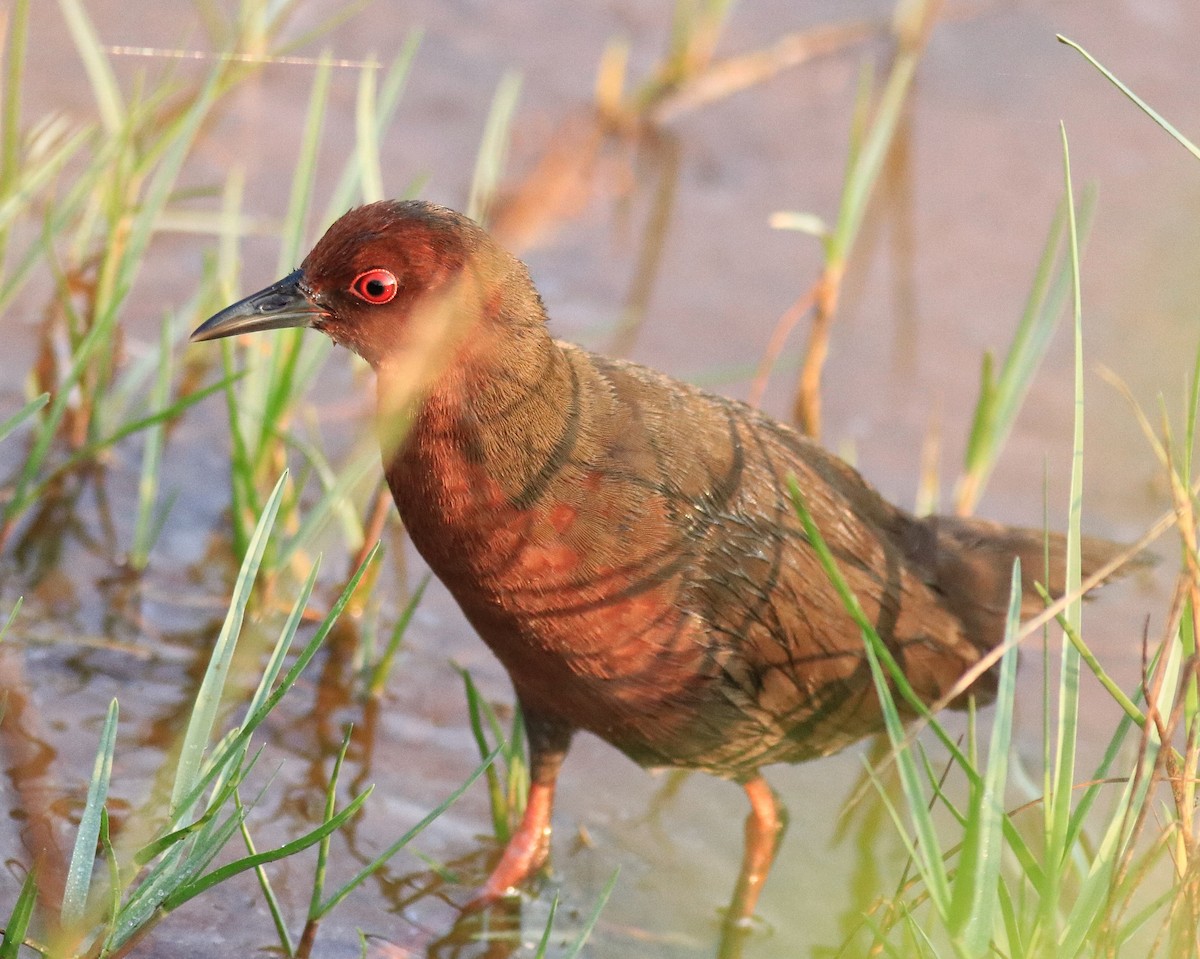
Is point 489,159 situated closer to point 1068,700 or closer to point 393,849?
A: point 393,849

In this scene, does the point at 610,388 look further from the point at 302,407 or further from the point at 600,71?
the point at 600,71

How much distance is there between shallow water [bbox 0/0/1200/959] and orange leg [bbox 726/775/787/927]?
63mm

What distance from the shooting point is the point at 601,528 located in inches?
131

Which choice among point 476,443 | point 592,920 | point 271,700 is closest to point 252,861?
point 271,700

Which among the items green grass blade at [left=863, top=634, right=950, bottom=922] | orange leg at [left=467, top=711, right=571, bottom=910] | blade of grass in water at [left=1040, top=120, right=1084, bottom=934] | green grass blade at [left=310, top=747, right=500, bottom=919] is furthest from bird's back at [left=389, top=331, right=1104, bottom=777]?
green grass blade at [left=863, top=634, right=950, bottom=922]

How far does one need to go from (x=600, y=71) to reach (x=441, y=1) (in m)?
0.84

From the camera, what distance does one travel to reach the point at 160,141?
170 inches

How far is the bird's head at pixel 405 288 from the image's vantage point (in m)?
3.29

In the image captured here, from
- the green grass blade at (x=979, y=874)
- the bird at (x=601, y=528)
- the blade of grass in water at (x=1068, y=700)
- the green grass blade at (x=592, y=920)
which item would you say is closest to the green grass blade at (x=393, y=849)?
the green grass blade at (x=592, y=920)

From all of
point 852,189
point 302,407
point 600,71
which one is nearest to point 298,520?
point 302,407

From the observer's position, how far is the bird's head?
10.8 ft

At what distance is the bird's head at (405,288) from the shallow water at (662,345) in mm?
906

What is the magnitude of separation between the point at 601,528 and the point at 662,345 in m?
2.58

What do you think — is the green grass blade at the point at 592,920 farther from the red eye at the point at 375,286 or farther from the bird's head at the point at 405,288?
the red eye at the point at 375,286
